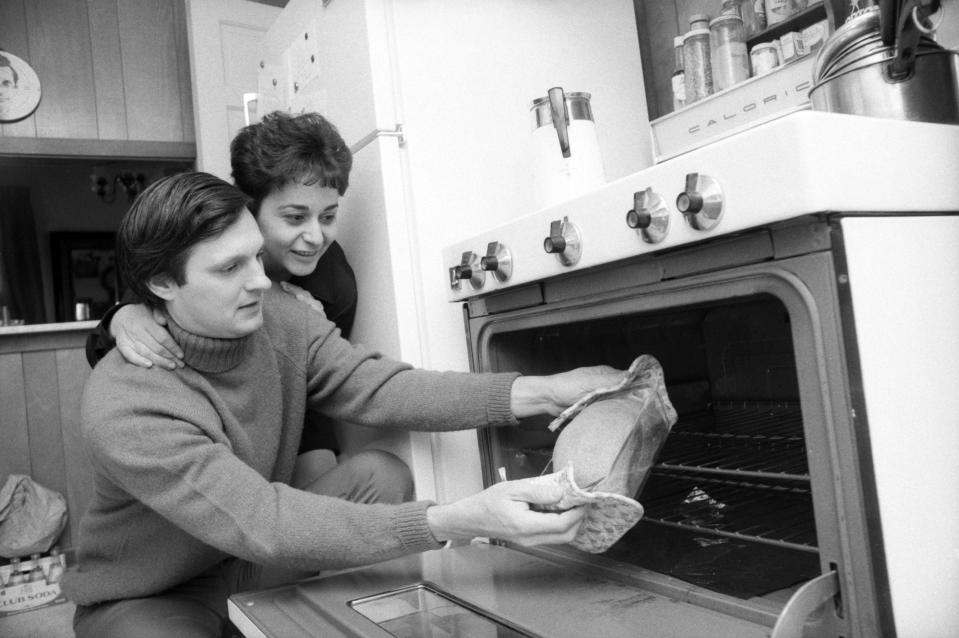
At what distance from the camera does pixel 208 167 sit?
9.06 feet

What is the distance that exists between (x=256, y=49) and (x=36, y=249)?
8.99ft

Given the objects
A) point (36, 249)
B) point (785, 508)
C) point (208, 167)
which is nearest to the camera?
point (785, 508)

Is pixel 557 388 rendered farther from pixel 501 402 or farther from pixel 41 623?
pixel 41 623

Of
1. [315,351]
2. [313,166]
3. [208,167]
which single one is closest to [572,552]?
[315,351]

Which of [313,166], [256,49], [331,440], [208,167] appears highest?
[256,49]

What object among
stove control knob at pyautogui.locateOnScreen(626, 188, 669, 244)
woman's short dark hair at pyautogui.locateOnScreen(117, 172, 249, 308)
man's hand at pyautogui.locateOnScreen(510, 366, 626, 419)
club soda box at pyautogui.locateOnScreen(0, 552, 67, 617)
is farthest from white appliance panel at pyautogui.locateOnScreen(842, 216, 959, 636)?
club soda box at pyautogui.locateOnScreen(0, 552, 67, 617)

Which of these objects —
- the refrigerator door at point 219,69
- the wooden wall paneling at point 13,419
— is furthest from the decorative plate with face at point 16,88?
the wooden wall paneling at point 13,419

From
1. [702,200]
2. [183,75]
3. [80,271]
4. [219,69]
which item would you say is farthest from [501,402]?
[80,271]

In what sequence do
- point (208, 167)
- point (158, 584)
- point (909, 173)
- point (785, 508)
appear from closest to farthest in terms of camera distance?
point (909, 173), point (785, 508), point (158, 584), point (208, 167)

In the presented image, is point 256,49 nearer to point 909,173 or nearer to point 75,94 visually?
point 75,94

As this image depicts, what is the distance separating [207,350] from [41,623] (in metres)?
1.98

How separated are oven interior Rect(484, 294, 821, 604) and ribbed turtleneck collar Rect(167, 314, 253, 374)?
1.44 ft

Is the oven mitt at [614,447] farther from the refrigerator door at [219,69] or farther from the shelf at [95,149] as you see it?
the shelf at [95,149]

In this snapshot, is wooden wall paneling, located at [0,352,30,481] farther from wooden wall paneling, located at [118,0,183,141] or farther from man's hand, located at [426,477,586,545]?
man's hand, located at [426,477,586,545]
